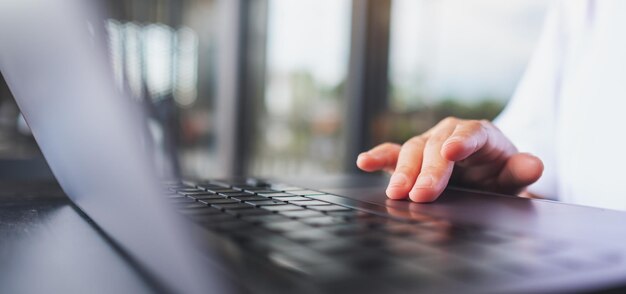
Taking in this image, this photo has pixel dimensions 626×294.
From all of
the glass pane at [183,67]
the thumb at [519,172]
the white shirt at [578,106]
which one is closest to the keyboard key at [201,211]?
the thumb at [519,172]

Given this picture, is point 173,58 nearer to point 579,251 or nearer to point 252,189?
point 252,189

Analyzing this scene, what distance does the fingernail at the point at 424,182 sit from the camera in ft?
1.53

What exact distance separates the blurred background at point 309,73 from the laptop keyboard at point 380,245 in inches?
67.2

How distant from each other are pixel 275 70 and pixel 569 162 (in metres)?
2.42

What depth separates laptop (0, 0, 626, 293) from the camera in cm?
20

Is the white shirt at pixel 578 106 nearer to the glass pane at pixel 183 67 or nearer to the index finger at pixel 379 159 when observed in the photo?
the index finger at pixel 379 159

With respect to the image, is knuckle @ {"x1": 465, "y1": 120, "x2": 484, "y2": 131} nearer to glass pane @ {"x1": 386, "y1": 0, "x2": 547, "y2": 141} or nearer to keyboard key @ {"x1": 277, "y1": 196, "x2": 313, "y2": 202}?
keyboard key @ {"x1": 277, "y1": 196, "x2": 313, "y2": 202}

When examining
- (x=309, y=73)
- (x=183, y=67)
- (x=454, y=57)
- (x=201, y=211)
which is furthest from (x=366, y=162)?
(x=183, y=67)

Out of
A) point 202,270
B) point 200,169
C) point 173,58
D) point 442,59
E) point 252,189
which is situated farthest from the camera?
point 200,169

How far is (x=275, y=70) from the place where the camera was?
10.3 feet

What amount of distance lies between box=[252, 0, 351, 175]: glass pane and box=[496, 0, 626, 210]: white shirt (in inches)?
70.9

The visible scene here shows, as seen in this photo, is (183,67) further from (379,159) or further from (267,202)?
(267,202)

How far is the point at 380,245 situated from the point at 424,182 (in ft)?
0.75

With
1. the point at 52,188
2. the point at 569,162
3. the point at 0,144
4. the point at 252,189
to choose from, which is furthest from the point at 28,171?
the point at 569,162
